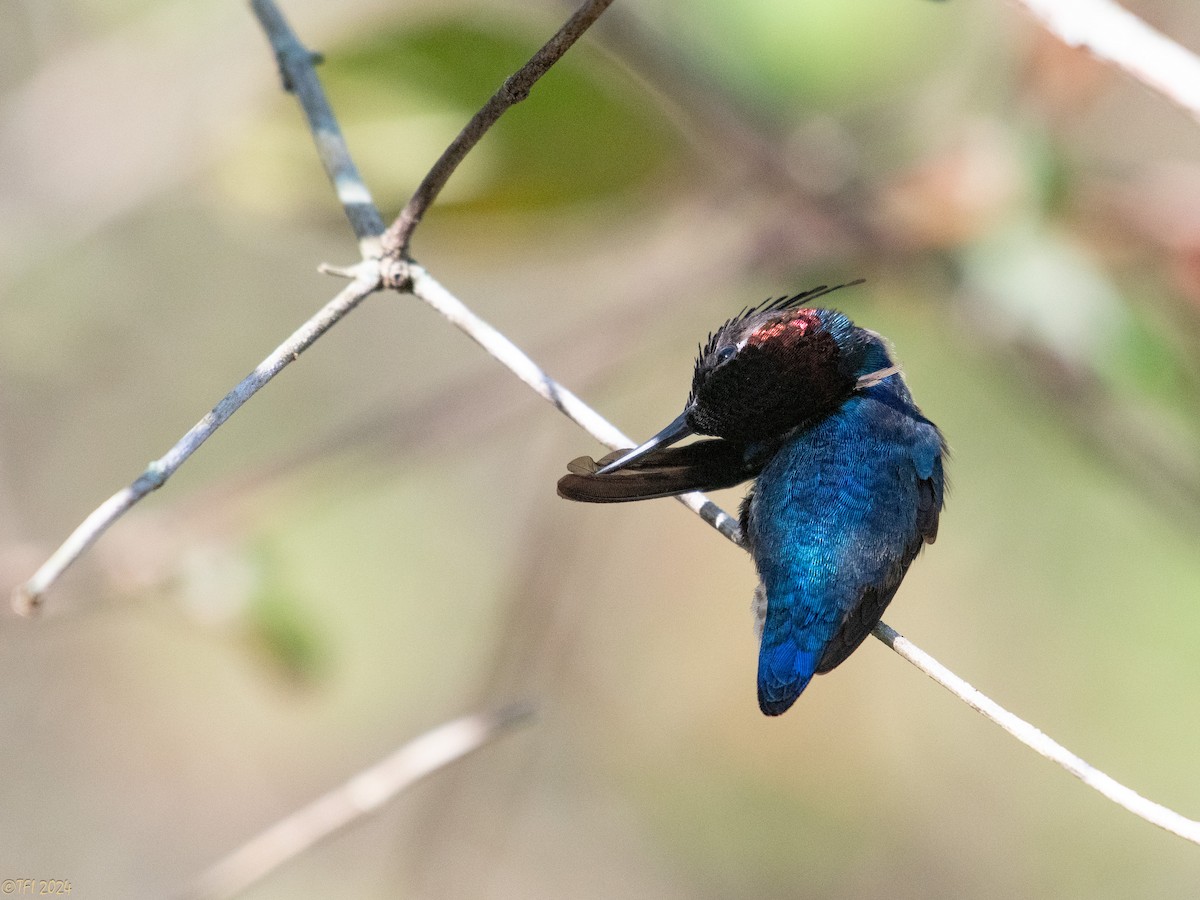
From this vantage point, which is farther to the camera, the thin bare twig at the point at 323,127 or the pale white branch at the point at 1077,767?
the thin bare twig at the point at 323,127

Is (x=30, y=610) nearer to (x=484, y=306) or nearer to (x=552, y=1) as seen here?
(x=552, y=1)

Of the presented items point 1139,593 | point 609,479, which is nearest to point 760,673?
point 609,479

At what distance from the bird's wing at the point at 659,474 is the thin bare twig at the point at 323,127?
54 centimetres

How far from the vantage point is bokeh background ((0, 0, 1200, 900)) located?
126 inches

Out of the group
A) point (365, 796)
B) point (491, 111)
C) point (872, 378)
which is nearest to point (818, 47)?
point (872, 378)

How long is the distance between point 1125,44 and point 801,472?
1042 mm

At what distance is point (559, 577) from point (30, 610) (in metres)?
2.13

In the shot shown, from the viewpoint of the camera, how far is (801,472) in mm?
2336

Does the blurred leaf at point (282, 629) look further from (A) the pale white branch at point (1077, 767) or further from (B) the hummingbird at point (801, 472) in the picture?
(A) the pale white branch at point (1077, 767)

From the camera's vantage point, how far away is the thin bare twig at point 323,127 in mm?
1966

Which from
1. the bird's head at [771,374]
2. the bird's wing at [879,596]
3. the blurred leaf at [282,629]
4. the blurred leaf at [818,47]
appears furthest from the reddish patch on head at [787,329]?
the blurred leaf at [282,629]

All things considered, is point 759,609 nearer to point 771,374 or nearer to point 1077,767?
point 771,374

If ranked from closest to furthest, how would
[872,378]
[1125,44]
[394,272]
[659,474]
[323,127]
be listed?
1. [1125,44]
2. [394,272]
3. [323,127]
4. [659,474]
5. [872,378]

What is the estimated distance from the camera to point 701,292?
3.58 meters
